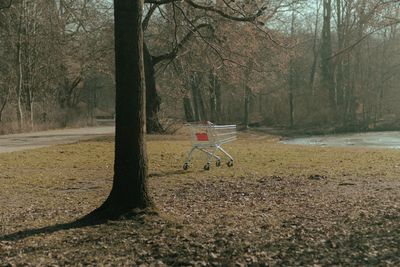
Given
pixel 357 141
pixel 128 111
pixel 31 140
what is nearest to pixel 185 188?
pixel 128 111

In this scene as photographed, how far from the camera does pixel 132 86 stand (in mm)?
6879

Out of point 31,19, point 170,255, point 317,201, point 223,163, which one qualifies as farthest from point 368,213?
point 31,19

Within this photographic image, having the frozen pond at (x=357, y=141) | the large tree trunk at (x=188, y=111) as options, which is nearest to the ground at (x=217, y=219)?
the frozen pond at (x=357, y=141)

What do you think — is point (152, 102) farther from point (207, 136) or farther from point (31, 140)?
point (207, 136)

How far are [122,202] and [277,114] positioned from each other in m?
50.3

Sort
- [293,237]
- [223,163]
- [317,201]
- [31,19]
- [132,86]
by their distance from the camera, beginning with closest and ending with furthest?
[293,237] < [132,86] < [317,201] < [223,163] < [31,19]

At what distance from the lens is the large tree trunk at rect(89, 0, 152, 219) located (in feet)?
22.5

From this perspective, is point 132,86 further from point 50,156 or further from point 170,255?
point 50,156

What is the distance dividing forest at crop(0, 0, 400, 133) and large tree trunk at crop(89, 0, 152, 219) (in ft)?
15.2

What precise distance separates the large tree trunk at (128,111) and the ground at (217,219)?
1.11 ft

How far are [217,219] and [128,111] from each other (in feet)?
6.46

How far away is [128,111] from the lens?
22.5 feet

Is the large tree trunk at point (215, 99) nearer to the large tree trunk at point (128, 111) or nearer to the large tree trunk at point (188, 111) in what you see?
the large tree trunk at point (188, 111)

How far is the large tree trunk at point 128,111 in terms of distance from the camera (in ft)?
22.5
